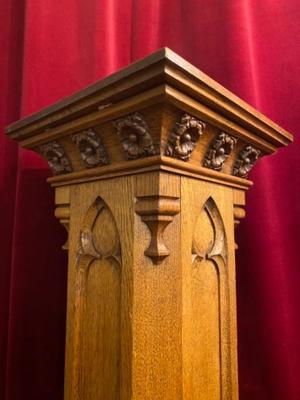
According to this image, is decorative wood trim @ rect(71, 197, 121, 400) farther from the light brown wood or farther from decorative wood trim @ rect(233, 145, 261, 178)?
decorative wood trim @ rect(233, 145, 261, 178)

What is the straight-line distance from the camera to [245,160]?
0.77 metres

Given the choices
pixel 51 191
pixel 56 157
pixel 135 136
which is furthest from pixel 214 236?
pixel 51 191

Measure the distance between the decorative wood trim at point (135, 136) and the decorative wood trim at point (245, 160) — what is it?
0.95ft

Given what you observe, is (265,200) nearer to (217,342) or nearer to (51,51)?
(217,342)

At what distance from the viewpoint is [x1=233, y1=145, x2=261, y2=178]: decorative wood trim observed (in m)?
0.76

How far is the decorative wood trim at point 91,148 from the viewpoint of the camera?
645mm

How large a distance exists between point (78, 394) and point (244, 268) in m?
0.64

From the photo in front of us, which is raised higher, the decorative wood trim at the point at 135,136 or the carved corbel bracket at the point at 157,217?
the decorative wood trim at the point at 135,136

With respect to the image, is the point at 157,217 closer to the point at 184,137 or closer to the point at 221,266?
the point at 184,137

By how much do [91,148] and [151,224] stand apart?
0.21 meters

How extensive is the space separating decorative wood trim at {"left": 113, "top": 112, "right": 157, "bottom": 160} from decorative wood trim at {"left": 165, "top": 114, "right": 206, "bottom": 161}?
3 centimetres

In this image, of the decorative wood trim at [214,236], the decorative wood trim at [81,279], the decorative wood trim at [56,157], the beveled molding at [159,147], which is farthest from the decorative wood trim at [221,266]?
the decorative wood trim at [56,157]

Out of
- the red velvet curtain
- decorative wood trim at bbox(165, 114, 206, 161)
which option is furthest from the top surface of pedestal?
the red velvet curtain

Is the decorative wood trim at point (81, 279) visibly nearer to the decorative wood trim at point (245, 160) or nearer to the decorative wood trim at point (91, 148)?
the decorative wood trim at point (91, 148)
